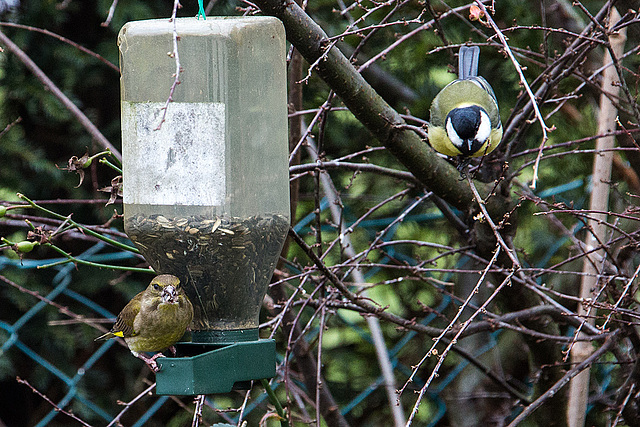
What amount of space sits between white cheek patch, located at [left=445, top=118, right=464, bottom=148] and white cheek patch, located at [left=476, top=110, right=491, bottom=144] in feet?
0.21

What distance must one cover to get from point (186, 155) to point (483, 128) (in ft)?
4.17

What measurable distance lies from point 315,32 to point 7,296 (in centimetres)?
232

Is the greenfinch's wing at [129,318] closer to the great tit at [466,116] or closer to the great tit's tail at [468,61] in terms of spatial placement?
the great tit at [466,116]

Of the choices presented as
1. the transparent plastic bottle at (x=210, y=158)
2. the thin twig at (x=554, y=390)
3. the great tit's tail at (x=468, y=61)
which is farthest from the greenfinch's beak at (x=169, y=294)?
the great tit's tail at (x=468, y=61)

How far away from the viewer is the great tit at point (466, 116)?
97.4 inches

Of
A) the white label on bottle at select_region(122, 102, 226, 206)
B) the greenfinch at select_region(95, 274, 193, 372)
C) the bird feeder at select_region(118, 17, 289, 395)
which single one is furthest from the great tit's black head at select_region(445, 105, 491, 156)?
the greenfinch at select_region(95, 274, 193, 372)

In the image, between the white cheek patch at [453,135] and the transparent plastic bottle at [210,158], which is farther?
the white cheek patch at [453,135]

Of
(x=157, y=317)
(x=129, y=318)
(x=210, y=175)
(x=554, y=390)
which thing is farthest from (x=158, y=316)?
(x=554, y=390)

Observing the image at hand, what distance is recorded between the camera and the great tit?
247 cm

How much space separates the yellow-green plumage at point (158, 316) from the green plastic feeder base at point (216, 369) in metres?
0.08

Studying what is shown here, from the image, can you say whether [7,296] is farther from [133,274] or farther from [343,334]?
[343,334]

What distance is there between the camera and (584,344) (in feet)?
7.52

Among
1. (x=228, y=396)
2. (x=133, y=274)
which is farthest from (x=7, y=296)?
(x=228, y=396)

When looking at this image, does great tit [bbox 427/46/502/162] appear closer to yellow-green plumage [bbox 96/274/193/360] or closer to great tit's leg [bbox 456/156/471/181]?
great tit's leg [bbox 456/156/471/181]
